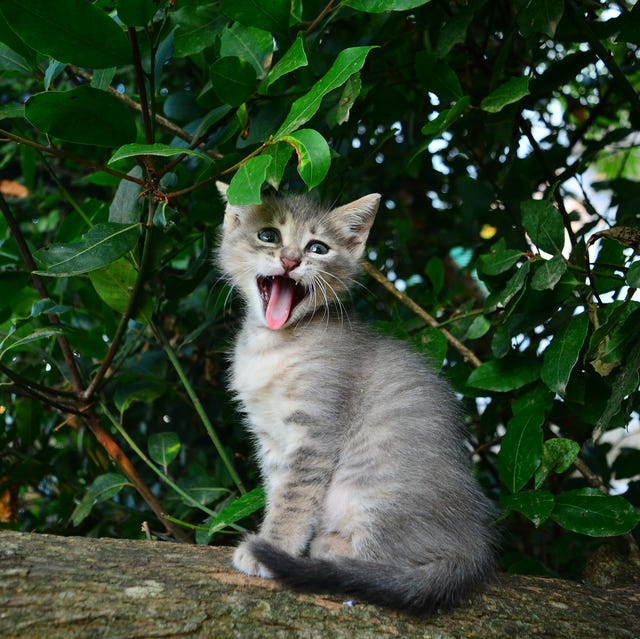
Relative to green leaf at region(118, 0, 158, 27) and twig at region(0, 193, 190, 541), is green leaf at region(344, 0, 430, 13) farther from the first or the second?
twig at region(0, 193, 190, 541)

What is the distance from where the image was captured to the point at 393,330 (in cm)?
268

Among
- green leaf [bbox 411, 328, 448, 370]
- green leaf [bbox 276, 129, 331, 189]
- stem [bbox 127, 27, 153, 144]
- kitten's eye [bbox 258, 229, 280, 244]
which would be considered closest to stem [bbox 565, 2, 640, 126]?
green leaf [bbox 411, 328, 448, 370]

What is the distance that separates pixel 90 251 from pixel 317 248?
2.96 ft

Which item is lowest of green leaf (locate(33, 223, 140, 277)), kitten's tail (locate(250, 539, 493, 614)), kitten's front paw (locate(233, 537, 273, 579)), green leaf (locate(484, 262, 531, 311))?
kitten's front paw (locate(233, 537, 273, 579))

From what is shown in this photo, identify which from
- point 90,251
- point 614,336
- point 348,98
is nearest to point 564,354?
point 614,336

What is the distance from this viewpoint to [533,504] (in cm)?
200

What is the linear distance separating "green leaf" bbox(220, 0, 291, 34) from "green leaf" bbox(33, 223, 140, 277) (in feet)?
2.13

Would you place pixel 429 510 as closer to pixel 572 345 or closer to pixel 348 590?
pixel 348 590

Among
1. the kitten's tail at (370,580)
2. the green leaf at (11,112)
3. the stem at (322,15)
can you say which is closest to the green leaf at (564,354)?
the kitten's tail at (370,580)

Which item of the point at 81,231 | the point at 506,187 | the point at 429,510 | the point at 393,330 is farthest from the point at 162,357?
the point at 506,187

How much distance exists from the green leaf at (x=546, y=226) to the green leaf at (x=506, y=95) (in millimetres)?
305

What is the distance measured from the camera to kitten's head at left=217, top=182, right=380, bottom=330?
98.3 inches

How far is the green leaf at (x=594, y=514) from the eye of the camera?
→ 1.92 metres

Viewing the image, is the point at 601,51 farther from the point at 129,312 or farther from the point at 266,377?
the point at 129,312
